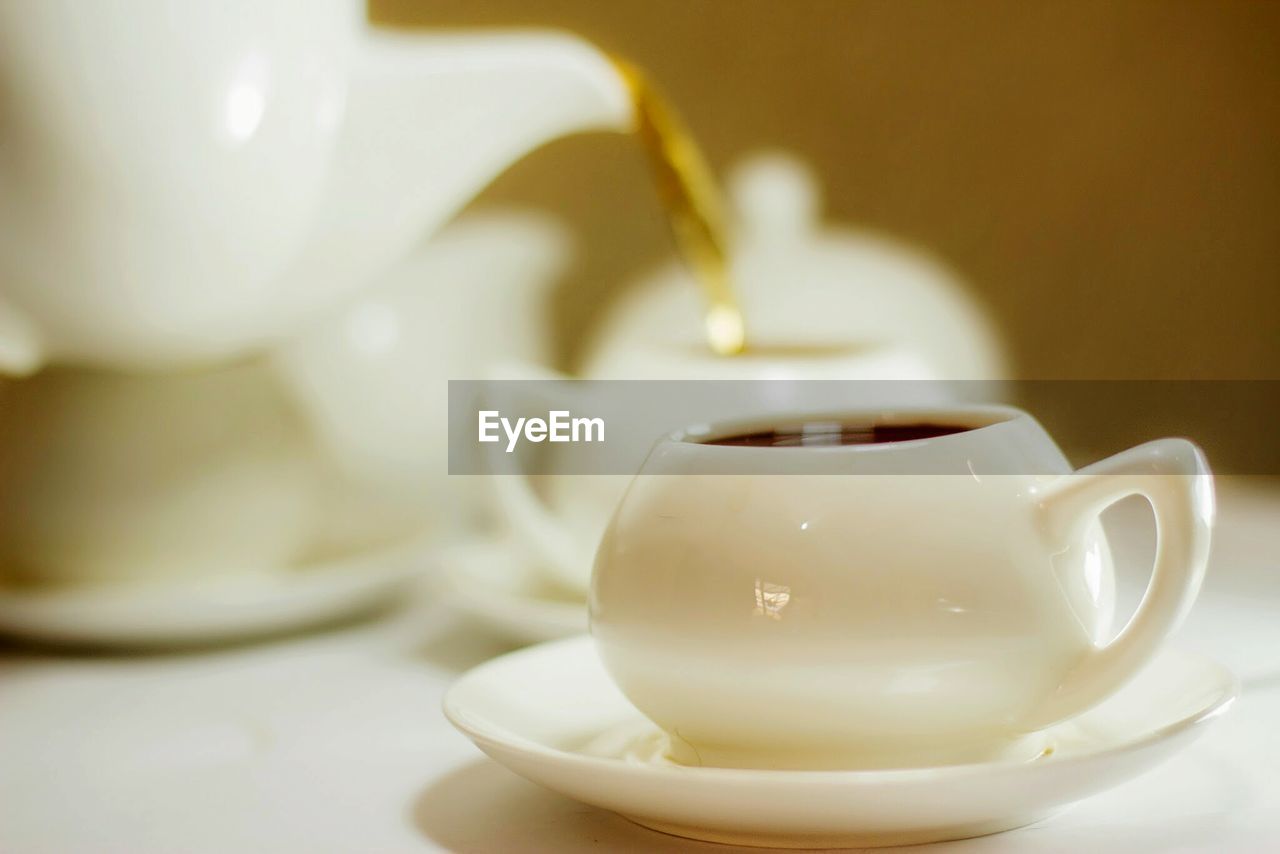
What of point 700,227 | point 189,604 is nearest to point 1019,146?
point 700,227

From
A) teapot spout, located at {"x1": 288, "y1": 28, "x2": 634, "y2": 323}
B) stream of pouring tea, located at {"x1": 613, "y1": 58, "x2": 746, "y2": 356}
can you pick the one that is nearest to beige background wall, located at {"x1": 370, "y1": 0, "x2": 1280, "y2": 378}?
stream of pouring tea, located at {"x1": 613, "y1": 58, "x2": 746, "y2": 356}

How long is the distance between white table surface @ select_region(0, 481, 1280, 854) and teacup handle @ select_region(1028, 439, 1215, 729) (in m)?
0.03

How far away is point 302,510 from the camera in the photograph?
51 centimetres

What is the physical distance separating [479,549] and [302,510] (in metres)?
0.08

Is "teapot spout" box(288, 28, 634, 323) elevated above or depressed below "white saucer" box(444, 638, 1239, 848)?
above

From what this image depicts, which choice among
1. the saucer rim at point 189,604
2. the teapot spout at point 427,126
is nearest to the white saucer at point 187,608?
the saucer rim at point 189,604

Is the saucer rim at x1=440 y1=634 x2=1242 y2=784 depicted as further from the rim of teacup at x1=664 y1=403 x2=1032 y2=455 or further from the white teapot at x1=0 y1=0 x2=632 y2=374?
the white teapot at x1=0 y1=0 x2=632 y2=374

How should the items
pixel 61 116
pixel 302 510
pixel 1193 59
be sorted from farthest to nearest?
pixel 1193 59
pixel 302 510
pixel 61 116

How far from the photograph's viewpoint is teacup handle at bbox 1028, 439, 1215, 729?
0.24m

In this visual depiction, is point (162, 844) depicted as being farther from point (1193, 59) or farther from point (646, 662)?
point (1193, 59)

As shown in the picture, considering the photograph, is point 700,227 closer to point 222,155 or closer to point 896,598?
point 222,155

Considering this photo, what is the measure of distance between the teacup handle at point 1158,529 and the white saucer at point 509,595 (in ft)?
0.66

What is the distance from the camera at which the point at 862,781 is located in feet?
0.73

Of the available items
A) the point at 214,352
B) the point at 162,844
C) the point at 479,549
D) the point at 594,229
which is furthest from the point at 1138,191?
the point at 162,844
